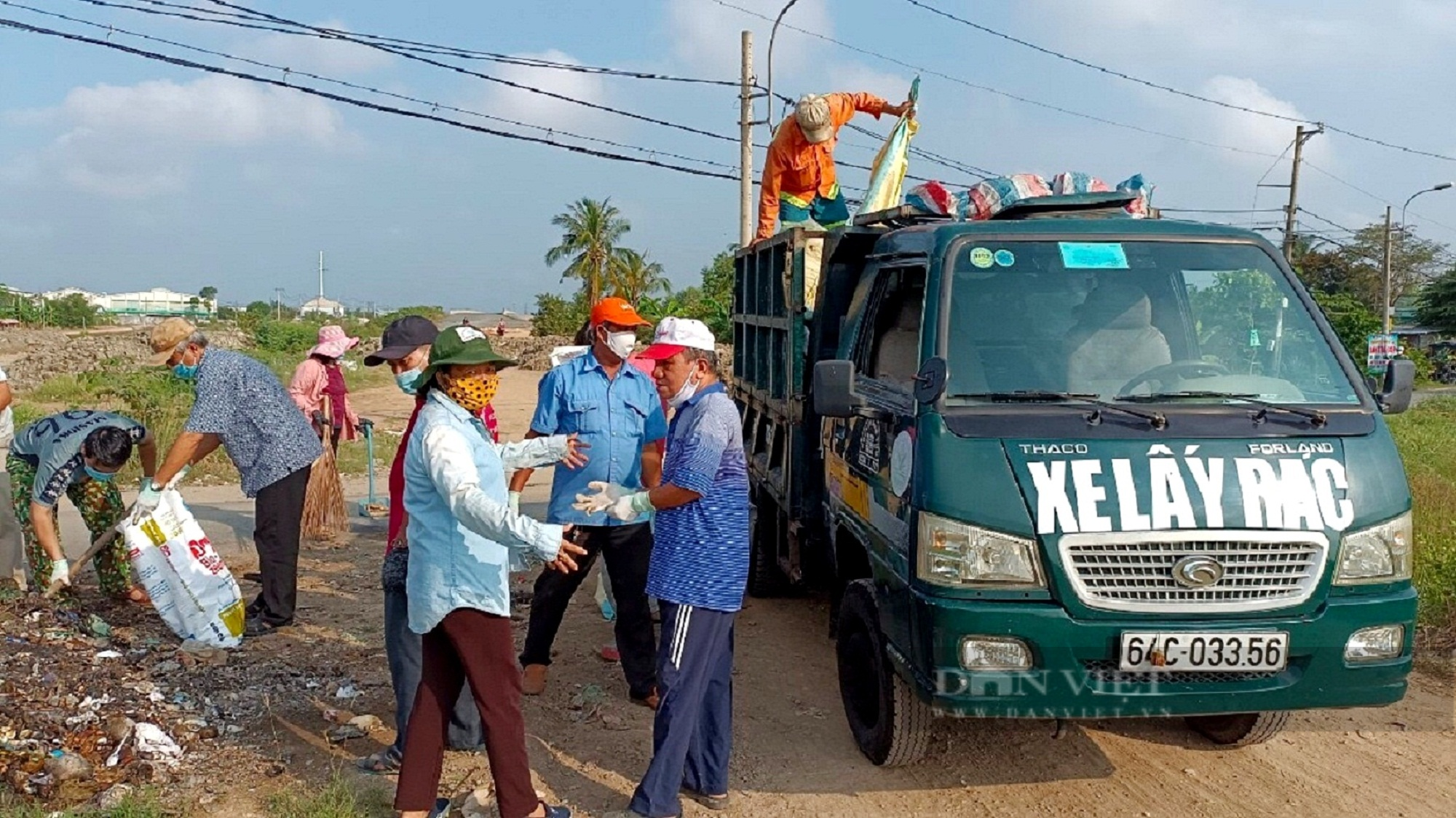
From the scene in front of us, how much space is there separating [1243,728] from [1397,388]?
1.44 m

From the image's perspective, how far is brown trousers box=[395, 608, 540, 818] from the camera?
144 inches

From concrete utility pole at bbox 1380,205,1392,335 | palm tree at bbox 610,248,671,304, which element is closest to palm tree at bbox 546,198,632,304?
palm tree at bbox 610,248,671,304

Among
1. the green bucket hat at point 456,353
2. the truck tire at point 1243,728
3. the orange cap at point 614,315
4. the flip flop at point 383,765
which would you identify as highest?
the orange cap at point 614,315

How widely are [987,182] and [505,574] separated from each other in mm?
3000

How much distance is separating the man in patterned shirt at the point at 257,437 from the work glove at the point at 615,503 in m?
2.75

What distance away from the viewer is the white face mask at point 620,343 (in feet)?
17.2

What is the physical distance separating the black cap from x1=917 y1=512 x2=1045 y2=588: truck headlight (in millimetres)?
2272

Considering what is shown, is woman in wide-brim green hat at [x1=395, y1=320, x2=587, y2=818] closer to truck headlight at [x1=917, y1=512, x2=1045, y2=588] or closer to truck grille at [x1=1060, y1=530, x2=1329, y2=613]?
truck headlight at [x1=917, y1=512, x2=1045, y2=588]

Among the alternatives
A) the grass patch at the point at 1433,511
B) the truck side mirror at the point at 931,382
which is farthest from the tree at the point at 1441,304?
the truck side mirror at the point at 931,382


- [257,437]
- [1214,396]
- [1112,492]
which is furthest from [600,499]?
[257,437]

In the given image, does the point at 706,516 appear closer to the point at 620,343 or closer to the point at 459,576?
the point at 459,576

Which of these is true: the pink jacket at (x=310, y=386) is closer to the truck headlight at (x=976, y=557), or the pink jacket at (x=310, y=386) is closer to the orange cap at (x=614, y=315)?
the orange cap at (x=614, y=315)

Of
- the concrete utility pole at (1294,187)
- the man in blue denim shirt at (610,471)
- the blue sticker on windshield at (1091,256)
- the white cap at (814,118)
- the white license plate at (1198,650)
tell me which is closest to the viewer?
the white license plate at (1198,650)

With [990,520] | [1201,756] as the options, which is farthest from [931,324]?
[1201,756]
